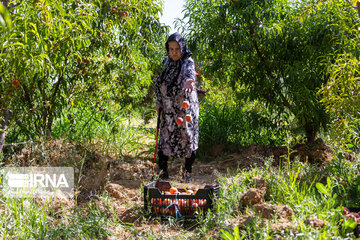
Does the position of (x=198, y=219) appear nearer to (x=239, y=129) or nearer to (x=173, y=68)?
(x=173, y=68)

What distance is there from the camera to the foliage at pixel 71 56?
2889 mm

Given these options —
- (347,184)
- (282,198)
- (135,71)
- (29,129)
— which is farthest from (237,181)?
(29,129)

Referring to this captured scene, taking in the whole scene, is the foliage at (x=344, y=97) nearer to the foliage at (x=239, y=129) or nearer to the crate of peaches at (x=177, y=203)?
the crate of peaches at (x=177, y=203)

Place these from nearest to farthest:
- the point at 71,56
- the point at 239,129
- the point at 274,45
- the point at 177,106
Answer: the point at 177,106
the point at 71,56
the point at 274,45
the point at 239,129

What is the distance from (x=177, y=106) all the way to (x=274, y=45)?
165 cm

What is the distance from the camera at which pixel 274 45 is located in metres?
4.79

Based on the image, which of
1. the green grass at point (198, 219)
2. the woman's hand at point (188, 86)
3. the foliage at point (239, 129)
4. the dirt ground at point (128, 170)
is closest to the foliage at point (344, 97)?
the dirt ground at point (128, 170)

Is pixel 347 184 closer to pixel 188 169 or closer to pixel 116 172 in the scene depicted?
pixel 188 169

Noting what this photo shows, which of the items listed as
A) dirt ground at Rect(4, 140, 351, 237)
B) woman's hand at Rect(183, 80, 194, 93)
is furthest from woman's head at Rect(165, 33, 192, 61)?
dirt ground at Rect(4, 140, 351, 237)

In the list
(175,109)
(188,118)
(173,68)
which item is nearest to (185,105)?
Result: (188,118)

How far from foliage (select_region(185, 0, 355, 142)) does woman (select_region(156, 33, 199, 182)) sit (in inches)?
40.9

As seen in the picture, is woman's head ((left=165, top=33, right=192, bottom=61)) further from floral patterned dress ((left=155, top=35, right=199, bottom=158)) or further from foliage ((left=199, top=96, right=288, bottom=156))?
foliage ((left=199, top=96, right=288, bottom=156))

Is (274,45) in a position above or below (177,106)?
above

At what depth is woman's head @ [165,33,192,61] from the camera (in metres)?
3.87
